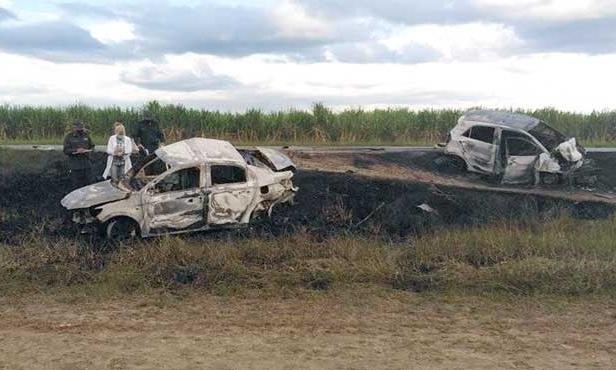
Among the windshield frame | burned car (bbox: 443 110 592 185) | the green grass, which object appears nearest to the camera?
the green grass

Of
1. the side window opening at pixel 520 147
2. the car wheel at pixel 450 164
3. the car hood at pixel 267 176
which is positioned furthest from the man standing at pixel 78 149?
the side window opening at pixel 520 147

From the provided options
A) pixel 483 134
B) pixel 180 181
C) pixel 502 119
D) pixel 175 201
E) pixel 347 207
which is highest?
pixel 502 119

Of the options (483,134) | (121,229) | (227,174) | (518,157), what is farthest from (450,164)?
(121,229)

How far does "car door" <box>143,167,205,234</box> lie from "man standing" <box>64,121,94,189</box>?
3.13 meters

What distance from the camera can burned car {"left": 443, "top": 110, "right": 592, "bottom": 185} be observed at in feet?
56.5

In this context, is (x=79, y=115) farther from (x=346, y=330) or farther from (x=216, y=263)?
(x=346, y=330)

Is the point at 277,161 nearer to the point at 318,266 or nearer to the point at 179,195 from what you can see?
the point at 179,195

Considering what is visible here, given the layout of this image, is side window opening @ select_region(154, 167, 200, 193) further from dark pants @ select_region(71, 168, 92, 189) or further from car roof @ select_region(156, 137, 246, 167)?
dark pants @ select_region(71, 168, 92, 189)

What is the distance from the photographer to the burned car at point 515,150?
56.5 ft

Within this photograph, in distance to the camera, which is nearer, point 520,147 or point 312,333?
point 312,333

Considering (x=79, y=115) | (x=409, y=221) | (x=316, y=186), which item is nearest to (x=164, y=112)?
(x=79, y=115)

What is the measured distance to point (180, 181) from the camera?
41.1 feet

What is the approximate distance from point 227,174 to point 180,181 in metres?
0.88

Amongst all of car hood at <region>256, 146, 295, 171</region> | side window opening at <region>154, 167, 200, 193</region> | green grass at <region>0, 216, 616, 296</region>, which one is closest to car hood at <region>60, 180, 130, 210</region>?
side window opening at <region>154, 167, 200, 193</region>
